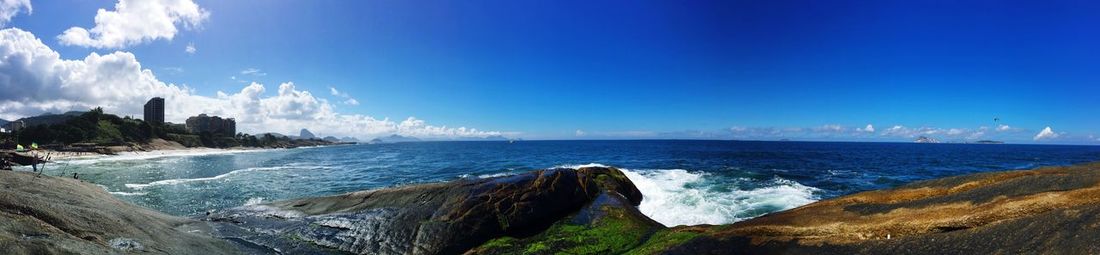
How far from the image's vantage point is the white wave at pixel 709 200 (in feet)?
63.3

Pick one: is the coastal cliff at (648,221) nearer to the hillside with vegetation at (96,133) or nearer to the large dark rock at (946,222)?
the large dark rock at (946,222)

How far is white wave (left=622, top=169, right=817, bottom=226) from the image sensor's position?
760 inches

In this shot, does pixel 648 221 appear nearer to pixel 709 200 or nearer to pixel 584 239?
pixel 584 239

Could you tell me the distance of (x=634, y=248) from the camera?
10.3 meters

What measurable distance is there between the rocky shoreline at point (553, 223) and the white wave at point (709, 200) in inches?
229

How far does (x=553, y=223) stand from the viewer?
1302 centimetres

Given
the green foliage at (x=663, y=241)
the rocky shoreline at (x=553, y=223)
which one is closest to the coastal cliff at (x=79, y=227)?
the rocky shoreline at (x=553, y=223)

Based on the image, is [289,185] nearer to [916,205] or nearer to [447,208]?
[447,208]

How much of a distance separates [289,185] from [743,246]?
33.3 meters

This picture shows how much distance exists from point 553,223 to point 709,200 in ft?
43.2

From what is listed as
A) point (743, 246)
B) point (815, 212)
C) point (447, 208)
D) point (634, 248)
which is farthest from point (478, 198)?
point (815, 212)

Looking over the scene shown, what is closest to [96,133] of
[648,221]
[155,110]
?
[155,110]

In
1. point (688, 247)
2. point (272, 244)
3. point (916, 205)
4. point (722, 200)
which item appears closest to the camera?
point (916, 205)

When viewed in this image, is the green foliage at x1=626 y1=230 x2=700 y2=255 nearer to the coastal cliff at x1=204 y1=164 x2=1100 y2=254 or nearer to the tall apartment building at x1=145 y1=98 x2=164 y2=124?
the coastal cliff at x1=204 y1=164 x2=1100 y2=254
